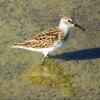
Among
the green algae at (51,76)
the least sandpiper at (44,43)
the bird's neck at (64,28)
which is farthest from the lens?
the bird's neck at (64,28)

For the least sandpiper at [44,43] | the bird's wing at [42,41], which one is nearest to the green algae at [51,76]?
the least sandpiper at [44,43]

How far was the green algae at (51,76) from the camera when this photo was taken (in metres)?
10.3

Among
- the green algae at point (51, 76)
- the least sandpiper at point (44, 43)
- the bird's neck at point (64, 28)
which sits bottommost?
the green algae at point (51, 76)

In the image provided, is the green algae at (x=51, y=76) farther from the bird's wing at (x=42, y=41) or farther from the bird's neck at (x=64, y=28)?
the bird's neck at (x=64, y=28)

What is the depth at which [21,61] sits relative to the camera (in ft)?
36.6

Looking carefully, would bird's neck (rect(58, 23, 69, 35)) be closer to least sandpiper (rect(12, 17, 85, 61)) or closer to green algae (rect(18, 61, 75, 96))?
least sandpiper (rect(12, 17, 85, 61))

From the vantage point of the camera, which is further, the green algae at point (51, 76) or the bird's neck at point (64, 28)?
the bird's neck at point (64, 28)

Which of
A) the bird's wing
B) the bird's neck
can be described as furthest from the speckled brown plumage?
the bird's neck

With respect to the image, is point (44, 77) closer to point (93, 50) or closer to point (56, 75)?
point (56, 75)

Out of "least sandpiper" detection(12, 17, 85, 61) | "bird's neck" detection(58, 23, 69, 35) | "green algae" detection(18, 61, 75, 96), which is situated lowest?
"green algae" detection(18, 61, 75, 96)

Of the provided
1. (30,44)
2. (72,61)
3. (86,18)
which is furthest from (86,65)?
(86,18)

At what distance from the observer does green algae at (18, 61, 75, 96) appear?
33.7 feet

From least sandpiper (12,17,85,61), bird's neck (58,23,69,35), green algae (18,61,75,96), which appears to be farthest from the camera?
bird's neck (58,23,69,35)

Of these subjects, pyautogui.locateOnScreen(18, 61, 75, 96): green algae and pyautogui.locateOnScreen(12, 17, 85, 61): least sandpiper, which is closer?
pyautogui.locateOnScreen(18, 61, 75, 96): green algae
